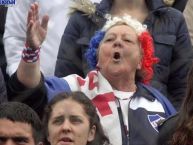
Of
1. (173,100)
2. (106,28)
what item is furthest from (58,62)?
(173,100)

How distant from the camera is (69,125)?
17.0 ft

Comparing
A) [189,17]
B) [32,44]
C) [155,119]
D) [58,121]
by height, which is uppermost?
[32,44]

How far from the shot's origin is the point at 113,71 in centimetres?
591

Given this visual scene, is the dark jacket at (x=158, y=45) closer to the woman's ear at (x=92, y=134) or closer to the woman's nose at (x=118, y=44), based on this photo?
the woman's nose at (x=118, y=44)

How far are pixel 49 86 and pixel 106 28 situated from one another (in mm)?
749

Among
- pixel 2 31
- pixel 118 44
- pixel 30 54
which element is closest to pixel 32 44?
pixel 30 54

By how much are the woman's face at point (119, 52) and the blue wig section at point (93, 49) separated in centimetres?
10

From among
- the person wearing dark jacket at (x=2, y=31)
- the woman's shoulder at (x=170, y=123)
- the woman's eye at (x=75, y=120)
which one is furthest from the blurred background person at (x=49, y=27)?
the woman's shoulder at (x=170, y=123)

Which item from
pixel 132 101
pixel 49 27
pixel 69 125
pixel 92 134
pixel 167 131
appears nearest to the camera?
pixel 167 131

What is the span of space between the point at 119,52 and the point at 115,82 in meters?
0.22

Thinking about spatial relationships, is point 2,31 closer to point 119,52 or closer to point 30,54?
point 119,52

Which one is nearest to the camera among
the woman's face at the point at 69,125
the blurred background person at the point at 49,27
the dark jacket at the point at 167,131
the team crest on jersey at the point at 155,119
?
the dark jacket at the point at 167,131

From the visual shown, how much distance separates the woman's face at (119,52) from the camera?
5.92m

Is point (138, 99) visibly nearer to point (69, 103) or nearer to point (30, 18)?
point (69, 103)
